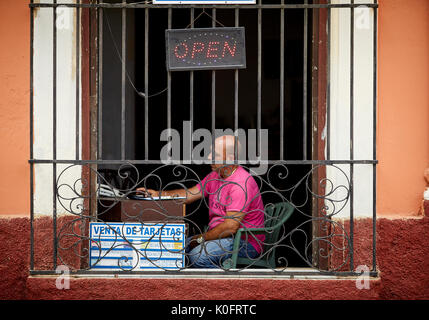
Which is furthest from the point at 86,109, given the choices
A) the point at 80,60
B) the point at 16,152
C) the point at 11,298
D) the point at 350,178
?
the point at 350,178

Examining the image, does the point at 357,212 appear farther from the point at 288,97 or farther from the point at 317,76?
the point at 288,97

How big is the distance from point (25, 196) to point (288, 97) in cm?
369

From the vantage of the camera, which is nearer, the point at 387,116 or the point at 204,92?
the point at 387,116

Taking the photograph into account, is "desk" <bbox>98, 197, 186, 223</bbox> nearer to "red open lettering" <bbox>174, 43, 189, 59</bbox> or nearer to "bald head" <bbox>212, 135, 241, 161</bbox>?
"bald head" <bbox>212, 135, 241, 161</bbox>

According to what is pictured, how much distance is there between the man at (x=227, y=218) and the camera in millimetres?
3484

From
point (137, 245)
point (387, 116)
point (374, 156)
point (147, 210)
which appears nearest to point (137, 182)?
point (147, 210)

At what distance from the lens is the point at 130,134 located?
17.9ft

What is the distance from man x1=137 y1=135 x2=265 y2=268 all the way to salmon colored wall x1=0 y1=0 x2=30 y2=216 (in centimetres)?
94

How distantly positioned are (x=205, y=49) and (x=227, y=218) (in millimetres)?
1205

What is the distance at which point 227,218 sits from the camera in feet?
11.4

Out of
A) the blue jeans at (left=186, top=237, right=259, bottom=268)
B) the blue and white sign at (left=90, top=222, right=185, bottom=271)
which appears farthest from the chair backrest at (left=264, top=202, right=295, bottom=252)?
the blue and white sign at (left=90, top=222, right=185, bottom=271)

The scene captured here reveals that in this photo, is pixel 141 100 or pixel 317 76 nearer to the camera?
pixel 317 76

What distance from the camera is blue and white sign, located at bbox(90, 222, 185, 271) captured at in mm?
3453

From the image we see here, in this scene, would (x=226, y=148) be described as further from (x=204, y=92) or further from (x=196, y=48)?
(x=204, y=92)
